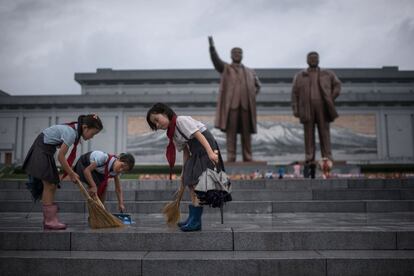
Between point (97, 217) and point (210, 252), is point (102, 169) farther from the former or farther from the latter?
point (210, 252)

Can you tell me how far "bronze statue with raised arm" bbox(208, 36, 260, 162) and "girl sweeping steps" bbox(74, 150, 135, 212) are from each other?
5.62m

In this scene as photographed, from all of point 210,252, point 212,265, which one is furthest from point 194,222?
point 212,265

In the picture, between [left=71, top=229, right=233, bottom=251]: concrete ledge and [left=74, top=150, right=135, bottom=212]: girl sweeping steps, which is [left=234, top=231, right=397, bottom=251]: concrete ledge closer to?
[left=71, top=229, right=233, bottom=251]: concrete ledge

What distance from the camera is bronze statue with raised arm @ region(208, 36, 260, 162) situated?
10.0m

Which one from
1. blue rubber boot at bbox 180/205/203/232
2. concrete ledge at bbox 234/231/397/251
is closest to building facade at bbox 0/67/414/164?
blue rubber boot at bbox 180/205/203/232

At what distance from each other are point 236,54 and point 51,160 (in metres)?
7.22

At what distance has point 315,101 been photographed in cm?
966

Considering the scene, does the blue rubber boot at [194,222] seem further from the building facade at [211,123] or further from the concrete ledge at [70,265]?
the building facade at [211,123]

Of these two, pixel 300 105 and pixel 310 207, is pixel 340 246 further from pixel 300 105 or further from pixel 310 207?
pixel 300 105

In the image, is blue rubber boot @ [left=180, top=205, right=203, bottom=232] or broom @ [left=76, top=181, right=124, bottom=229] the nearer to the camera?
blue rubber boot @ [left=180, top=205, right=203, bottom=232]

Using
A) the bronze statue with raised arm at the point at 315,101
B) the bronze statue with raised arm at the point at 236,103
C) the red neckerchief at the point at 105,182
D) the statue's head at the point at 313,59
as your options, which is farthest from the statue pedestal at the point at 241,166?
the red neckerchief at the point at 105,182

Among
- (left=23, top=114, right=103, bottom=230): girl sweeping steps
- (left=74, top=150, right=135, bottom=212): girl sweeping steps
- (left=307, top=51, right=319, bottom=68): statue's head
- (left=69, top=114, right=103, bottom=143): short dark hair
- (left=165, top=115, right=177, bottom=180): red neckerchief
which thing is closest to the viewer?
(left=165, top=115, right=177, bottom=180): red neckerchief

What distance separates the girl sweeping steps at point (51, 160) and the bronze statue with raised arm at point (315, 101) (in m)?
6.91

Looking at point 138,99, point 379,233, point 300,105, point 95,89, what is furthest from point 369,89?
point 379,233
